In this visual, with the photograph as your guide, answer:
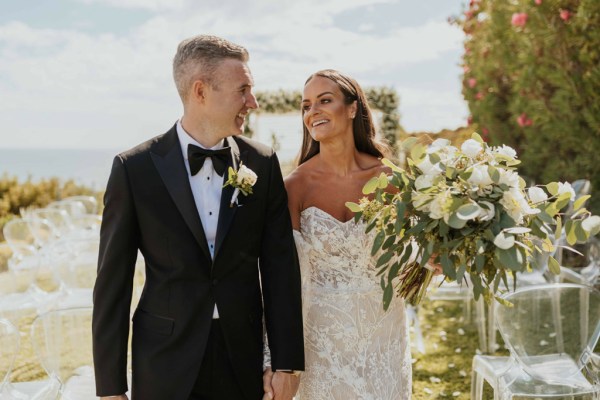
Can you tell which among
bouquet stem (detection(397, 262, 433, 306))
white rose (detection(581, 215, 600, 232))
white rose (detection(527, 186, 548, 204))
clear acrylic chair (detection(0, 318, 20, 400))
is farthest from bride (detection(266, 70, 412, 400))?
clear acrylic chair (detection(0, 318, 20, 400))

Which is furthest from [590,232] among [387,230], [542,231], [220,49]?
[220,49]

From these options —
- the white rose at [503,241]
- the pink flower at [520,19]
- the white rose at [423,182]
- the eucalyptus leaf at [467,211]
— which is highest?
the pink flower at [520,19]

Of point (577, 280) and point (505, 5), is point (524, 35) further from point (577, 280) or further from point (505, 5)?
point (577, 280)

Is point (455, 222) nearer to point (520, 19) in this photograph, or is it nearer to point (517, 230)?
point (517, 230)

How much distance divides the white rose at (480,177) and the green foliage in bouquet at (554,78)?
515 cm

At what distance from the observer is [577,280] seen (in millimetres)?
5664

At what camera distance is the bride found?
3.18 metres

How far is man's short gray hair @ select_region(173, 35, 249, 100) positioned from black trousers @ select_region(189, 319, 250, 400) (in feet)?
2.85

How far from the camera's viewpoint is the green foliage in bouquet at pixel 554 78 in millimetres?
7156

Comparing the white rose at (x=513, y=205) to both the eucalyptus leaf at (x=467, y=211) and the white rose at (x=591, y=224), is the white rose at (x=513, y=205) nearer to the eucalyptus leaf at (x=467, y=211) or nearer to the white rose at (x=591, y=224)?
the eucalyptus leaf at (x=467, y=211)

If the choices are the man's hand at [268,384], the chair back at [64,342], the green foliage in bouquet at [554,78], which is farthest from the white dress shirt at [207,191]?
the green foliage in bouquet at [554,78]

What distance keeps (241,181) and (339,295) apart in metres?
0.98

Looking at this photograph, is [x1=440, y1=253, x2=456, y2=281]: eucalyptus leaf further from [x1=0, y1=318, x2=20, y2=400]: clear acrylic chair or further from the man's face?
[x1=0, y1=318, x2=20, y2=400]: clear acrylic chair

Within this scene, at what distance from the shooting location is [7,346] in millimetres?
3742
